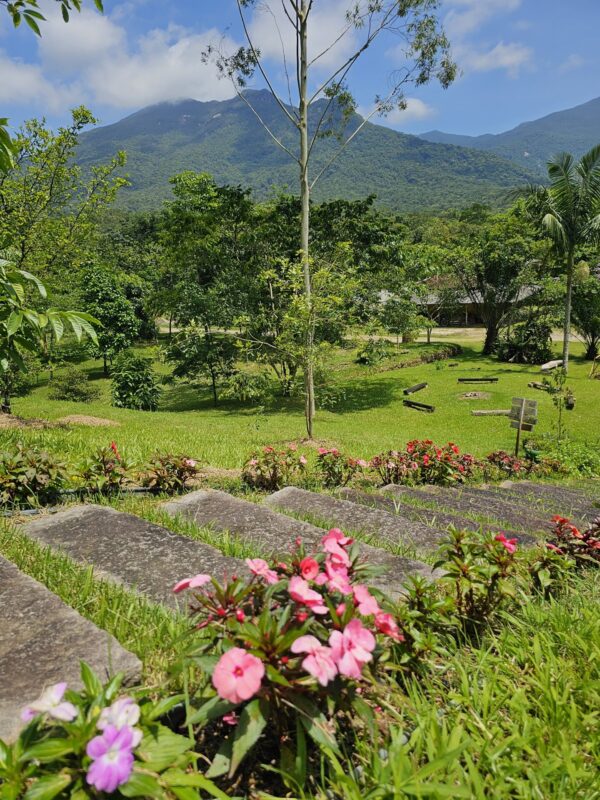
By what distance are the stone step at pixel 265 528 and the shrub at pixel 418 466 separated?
293 cm

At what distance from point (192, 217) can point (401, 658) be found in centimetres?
1996

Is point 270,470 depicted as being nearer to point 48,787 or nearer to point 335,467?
point 335,467

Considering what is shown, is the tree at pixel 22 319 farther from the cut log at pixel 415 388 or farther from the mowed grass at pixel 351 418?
the cut log at pixel 415 388

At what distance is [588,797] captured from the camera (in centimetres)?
110

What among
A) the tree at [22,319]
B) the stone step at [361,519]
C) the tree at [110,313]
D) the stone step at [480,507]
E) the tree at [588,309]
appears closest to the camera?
the tree at [22,319]

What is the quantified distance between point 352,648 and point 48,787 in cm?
59

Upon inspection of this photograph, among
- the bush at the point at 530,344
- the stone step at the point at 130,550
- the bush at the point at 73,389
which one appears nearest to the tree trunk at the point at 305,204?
the stone step at the point at 130,550

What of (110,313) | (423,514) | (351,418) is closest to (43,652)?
(423,514)

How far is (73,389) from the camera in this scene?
2430cm

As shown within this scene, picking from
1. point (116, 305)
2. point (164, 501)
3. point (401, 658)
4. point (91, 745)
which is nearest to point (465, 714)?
point (401, 658)

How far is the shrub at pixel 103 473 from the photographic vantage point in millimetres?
3822

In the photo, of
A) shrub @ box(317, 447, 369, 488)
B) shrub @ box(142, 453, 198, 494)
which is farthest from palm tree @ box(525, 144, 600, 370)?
shrub @ box(142, 453, 198, 494)

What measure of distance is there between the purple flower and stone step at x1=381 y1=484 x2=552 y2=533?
360 cm

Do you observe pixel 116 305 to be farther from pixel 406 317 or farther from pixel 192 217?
pixel 406 317
